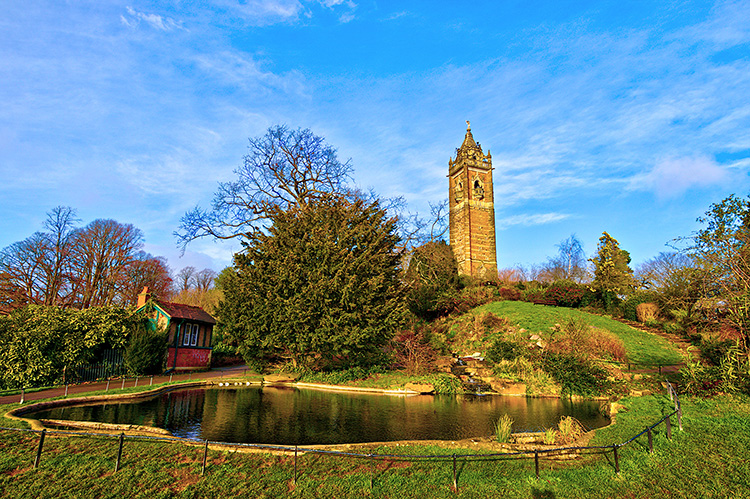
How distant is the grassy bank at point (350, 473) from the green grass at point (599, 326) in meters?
14.5

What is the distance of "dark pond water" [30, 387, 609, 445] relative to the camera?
11023 mm

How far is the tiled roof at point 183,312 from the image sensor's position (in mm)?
25889

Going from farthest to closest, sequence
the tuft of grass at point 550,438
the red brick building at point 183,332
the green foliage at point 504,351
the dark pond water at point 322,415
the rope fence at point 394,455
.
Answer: the red brick building at point 183,332 → the green foliage at point 504,351 → the dark pond water at point 322,415 → the tuft of grass at point 550,438 → the rope fence at point 394,455

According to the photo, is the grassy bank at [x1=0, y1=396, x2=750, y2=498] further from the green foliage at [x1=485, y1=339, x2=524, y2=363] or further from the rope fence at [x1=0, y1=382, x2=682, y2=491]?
the green foliage at [x1=485, y1=339, x2=524, y2=363]

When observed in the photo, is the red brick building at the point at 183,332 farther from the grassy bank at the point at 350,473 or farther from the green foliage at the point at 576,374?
the green foliage at the point at 576,374

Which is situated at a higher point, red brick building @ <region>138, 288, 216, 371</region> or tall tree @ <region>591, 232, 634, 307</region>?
tall tree @ <region>591, 232, 634, 307</region>

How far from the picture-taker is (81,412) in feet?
42.2

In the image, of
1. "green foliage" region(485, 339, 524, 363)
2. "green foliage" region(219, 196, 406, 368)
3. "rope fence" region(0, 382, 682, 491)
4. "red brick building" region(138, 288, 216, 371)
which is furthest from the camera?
"red brick building" region(138, 288, 216, 371)

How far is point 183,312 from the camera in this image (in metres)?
27.2

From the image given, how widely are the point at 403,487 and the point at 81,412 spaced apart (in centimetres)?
1221

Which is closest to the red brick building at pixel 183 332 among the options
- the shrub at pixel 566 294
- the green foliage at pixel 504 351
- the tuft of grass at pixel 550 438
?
the green foliage at pixel 504 351

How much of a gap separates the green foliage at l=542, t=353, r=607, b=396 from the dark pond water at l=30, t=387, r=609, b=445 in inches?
59.3

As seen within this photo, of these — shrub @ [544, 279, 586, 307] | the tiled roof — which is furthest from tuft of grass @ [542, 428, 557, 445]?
shrub @ [544, 279, 586, 307]

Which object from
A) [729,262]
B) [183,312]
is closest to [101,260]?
[183,312]
